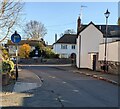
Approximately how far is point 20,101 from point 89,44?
37410mm

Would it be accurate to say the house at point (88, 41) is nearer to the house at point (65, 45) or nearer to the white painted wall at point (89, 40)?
the white painted wall at point (89, 40)

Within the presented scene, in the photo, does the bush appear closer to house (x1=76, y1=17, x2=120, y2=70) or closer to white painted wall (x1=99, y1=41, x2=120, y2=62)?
white painted wall (x1=99, y1=41, x2=120, y2=62)

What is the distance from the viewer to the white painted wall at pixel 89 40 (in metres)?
49.6

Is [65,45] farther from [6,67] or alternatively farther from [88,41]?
[6,67]

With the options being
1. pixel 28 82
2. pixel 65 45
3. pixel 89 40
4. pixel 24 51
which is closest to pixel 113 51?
pixel 28 82

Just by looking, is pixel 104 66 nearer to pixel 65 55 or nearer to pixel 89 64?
pixel 89 64

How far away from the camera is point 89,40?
49.8m

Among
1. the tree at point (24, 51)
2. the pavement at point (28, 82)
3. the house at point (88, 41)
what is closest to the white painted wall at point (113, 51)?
the pavement at point (28, 82)

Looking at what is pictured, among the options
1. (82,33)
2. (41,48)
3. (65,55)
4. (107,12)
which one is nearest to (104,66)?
(107,12)

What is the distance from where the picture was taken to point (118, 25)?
62031 mm

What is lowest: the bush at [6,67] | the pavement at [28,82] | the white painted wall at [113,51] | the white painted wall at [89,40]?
the pavement at [28,82]

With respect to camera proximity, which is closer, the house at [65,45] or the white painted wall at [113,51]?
the white painted wall at [113,51]

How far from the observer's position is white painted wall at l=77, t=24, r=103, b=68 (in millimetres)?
49594

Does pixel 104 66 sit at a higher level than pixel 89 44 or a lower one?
lower
